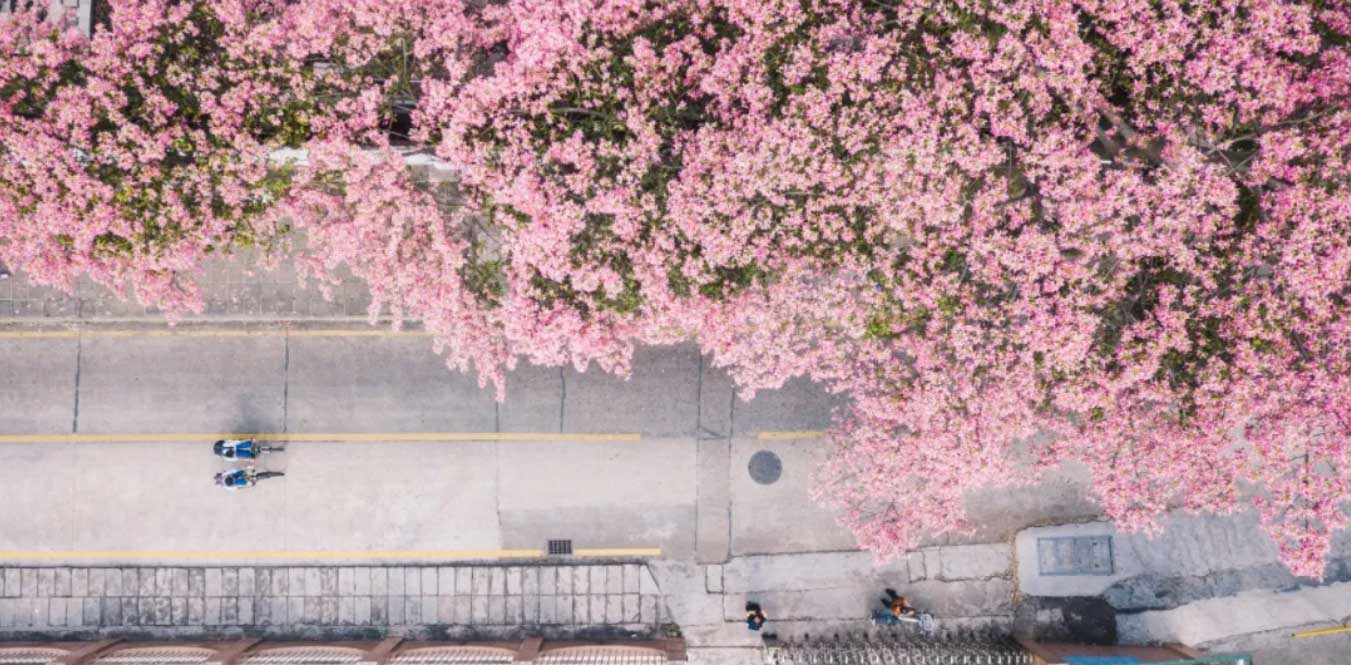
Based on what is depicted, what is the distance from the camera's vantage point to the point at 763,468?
17375 millimetres

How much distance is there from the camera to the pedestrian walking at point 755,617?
655 inches

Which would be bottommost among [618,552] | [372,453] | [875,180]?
[618,552]

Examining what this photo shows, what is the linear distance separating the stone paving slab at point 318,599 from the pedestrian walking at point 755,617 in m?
1.90

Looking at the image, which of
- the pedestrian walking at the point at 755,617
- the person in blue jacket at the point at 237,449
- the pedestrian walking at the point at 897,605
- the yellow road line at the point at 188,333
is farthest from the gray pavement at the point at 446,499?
the person in blue jacket at the point at 237,449

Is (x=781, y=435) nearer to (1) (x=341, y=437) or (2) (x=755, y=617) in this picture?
(2) (x=755, y=617)

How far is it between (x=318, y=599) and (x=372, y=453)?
3.30 metres

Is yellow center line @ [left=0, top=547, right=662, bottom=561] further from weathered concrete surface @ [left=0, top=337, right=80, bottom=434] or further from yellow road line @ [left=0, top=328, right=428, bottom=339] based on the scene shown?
yellow road line @ [left=0, top=328, right=428, bottom=339]

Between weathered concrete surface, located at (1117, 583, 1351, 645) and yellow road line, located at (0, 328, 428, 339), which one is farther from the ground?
yellow road line, located at (0, 328, 428, 339)

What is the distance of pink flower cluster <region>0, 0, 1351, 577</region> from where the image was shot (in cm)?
1132

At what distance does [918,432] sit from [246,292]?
13768 millimetres

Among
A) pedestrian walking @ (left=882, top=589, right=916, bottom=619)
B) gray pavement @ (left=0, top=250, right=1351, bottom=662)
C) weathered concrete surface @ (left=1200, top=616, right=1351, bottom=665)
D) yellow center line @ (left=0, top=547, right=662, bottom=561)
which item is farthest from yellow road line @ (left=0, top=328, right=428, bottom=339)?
weathered concrete surface @ (left=1200, top=616, right=1351, bottom=665)

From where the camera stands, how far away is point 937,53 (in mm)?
11836

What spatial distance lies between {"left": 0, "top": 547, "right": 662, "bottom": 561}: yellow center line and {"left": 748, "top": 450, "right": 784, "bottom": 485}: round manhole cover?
103 inches

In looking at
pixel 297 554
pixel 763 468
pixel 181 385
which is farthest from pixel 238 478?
pixel 763 468
